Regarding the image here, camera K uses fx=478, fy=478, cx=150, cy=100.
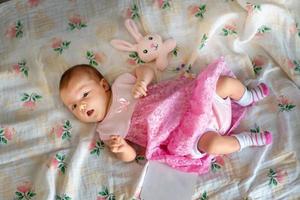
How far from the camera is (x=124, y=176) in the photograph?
4.61 ft

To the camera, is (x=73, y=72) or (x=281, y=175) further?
(x=73, y=72)

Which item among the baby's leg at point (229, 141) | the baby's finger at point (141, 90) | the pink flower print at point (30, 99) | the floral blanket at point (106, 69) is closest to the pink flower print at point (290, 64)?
the floral blanket at point (106, 69)

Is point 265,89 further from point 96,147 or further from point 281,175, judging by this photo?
point 96,147

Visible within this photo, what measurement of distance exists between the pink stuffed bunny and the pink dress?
109 mm

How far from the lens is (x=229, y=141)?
134 cm

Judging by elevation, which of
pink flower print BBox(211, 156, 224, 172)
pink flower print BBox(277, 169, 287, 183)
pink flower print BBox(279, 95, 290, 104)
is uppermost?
pink flower print BBox(279, 95, 290, 104)

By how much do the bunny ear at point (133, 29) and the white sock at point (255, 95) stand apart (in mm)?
376

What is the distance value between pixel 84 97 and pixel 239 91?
0.47m

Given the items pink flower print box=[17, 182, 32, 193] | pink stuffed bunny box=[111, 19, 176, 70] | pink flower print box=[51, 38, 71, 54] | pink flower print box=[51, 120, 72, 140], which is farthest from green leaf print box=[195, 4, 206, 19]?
pink flower print box=[17, 182, 32, 193]

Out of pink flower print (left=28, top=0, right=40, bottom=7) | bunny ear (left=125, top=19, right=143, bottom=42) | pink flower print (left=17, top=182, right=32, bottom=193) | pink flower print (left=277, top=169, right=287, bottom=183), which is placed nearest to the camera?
pink flower print (left=277, top=169, right=287, bottom=183)

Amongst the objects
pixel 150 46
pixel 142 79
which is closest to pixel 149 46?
pixel 150 46

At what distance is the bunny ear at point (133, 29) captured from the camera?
1.52 meters

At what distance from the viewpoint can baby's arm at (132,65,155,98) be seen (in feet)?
4.75

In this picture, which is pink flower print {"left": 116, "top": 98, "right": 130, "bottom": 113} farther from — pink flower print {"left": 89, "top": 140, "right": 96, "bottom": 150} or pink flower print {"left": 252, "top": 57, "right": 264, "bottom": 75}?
pink flower print {"left": 252, "top": 57, "right": 264, "bottom": 75}
